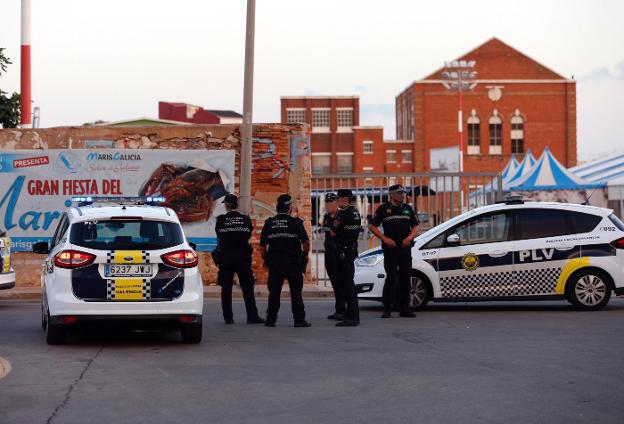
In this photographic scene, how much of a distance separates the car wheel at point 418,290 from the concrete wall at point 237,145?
18.1ft

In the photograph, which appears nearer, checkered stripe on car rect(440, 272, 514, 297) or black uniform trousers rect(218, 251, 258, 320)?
black uniform trousers rect(218, 251, 258, 320)

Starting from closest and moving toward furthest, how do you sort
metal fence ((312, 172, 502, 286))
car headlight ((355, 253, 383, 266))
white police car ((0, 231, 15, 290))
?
car headlight ((355, 253, 383, 266)) → white police car ((0, 231, 15, 290)) → metal fence ((312, 172, 502, 286))

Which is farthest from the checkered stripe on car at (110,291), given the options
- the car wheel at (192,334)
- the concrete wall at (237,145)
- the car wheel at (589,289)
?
the concrete wall at (237,145)

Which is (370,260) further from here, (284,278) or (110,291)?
(110,291)

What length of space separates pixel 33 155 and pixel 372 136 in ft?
255

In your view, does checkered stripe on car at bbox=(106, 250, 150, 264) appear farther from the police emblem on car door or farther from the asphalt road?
the police emblem on car door

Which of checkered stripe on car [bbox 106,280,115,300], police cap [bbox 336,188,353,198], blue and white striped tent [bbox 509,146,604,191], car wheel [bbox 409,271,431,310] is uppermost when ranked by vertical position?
blue and white striped tent [bbox 509,146,604,191]

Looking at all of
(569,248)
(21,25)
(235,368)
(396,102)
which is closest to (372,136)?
(396,102)

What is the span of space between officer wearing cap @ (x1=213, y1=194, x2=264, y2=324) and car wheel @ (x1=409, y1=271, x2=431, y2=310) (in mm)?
2861

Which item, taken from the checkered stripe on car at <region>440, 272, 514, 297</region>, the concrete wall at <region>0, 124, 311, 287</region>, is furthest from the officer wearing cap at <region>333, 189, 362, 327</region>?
the concrete wall at <region>0, 124, 311, 287</region>

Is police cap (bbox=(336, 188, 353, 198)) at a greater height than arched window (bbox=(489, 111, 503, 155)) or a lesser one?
lesser

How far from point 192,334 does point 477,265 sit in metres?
5.65

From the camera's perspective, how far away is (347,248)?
14.4 meters

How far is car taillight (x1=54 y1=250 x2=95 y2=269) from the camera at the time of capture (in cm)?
1159
